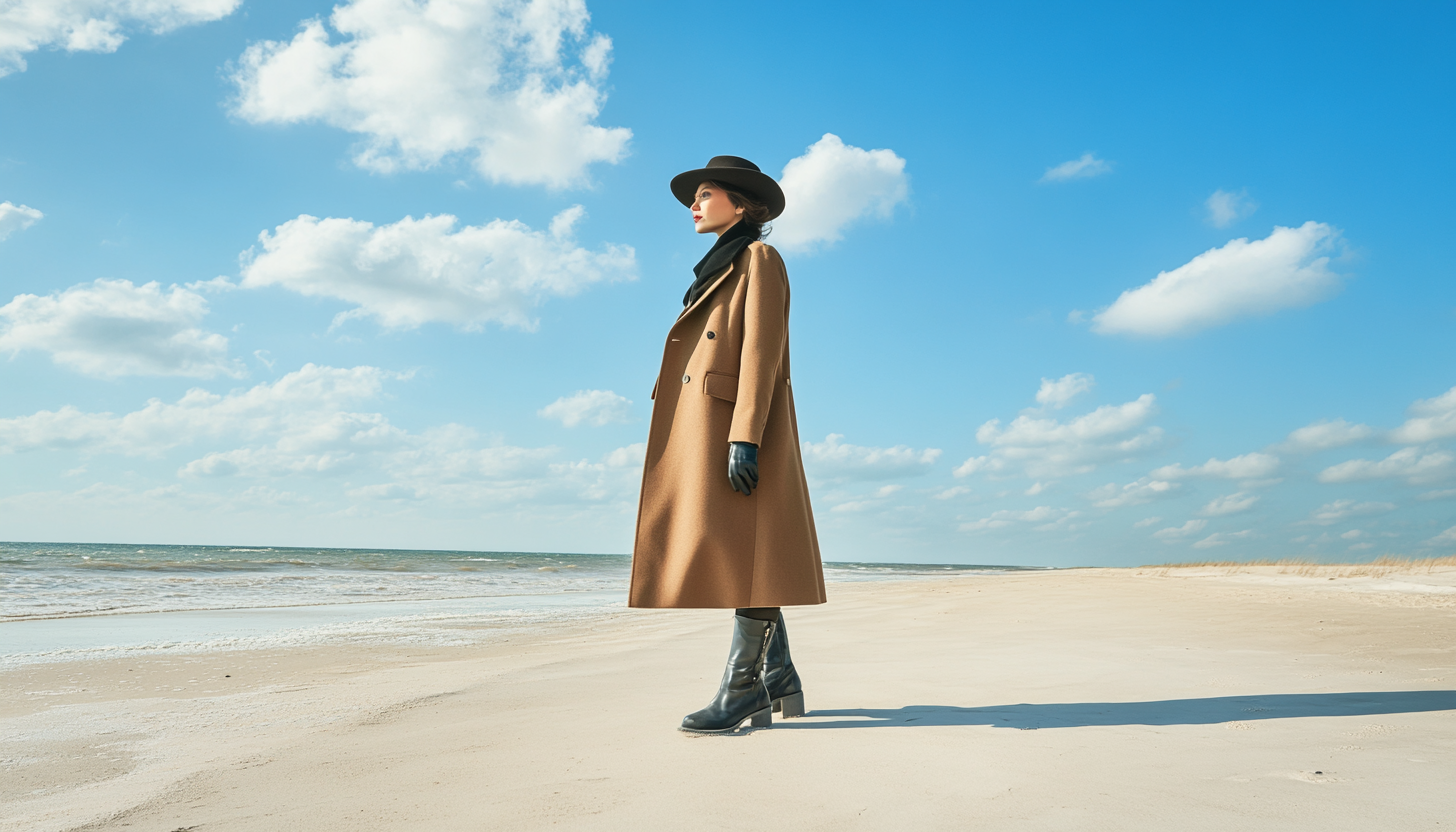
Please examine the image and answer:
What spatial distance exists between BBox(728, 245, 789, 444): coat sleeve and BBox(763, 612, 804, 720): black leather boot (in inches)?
29.4

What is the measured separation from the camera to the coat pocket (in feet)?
9.77

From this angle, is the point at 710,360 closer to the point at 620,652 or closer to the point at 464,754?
the point at 464,754

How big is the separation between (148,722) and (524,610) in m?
6.04

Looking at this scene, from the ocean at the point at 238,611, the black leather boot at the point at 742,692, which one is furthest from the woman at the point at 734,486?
the ocean at the point at 238,611

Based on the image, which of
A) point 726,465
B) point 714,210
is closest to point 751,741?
point 726,465

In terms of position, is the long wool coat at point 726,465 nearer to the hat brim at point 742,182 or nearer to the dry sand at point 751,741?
the hat brim at point 742,182

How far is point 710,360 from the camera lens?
302cm

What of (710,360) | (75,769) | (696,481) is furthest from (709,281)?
(75,769)

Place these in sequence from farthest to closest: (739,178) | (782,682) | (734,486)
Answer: (739,178) → (782,682) → (734,486)

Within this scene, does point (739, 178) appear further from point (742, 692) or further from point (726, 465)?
point (742, 692)

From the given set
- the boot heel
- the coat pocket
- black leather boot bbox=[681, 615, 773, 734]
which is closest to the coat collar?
the coat pocket

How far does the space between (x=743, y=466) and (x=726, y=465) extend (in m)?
0.15

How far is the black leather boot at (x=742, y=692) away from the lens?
267cm

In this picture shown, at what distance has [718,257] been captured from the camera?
10.5 ft
